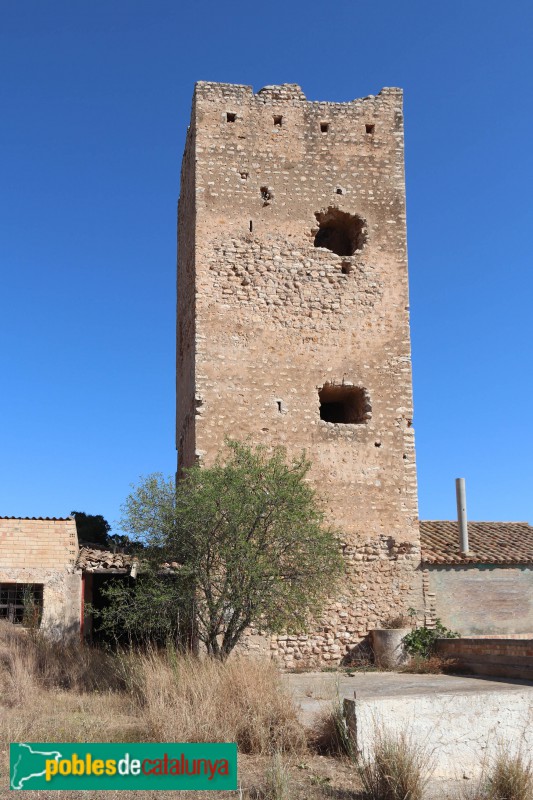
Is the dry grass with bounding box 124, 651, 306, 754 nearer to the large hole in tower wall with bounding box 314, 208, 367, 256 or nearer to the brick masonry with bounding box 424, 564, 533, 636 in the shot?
the brick masonry with bounding box 424, 564, 533, 636

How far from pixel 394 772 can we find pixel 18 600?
981 cm

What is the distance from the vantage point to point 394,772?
20.5ft

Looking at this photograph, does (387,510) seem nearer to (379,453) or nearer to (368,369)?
(379,453)

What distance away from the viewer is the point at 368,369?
15383mm

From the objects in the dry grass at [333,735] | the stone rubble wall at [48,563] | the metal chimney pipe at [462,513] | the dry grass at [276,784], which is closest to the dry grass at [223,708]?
the dry grass at [333,735]

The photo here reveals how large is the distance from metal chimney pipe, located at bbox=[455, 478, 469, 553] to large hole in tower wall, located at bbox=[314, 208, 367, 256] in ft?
18.1

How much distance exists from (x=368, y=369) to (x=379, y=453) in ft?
5.53

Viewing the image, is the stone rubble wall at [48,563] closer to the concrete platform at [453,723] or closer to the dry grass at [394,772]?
the concrete platform at [453,723]

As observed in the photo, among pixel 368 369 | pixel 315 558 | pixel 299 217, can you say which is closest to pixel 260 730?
pixel 315 558

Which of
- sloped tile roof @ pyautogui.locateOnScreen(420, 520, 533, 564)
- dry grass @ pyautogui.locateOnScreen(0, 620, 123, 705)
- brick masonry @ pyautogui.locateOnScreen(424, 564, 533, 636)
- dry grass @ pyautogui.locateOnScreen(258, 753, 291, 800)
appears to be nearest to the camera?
dry grass @ pyautogui.locateOnScreen(258, 753, 291, 800)

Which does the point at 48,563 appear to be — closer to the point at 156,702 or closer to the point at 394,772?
the point at 156,702

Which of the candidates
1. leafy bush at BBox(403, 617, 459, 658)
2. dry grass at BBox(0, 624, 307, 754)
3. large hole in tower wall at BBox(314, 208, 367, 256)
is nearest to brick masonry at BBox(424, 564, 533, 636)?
leafy bush at BBox(403, 617, 459, 658)

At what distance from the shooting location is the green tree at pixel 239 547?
11.1 meters

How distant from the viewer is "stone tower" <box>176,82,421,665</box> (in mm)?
14617
